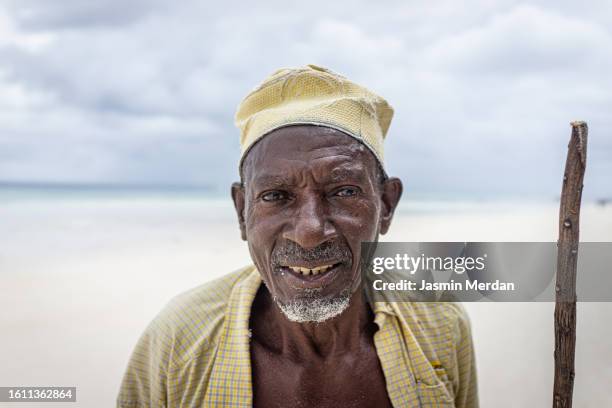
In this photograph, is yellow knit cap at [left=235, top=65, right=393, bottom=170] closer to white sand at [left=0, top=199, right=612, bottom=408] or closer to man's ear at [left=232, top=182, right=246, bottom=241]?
man's ear at [left=232, top=182, right=246, bottom=241]

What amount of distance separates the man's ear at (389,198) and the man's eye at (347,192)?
331 millimetres

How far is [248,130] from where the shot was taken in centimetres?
271

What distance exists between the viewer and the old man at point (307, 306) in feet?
7.88

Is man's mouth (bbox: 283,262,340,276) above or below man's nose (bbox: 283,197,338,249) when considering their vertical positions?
below

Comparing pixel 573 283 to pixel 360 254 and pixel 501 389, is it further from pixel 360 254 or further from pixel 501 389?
pixel 501 389

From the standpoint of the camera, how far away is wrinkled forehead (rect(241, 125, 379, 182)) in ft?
7.84

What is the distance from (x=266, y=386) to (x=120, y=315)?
499cm

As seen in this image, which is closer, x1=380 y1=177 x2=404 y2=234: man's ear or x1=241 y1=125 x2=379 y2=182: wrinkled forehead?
x1=241 y1=125 x2=379 y2=182: wrinkled forehead

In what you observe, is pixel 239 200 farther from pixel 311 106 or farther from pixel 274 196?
pixel 311 106

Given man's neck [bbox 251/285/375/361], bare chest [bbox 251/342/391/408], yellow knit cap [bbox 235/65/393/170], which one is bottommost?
bare chest [bbox 251/342/391/408]

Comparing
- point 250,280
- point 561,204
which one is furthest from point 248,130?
point 561,204

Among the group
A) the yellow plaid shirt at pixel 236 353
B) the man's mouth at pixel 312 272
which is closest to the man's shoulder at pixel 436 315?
the yellow plaid shirt at pixel 236 353

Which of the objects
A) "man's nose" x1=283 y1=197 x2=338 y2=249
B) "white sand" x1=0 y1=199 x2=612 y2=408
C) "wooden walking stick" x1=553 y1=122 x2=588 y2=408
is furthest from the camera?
"white sand" x1=0 y1=199 x2=612 y2=408

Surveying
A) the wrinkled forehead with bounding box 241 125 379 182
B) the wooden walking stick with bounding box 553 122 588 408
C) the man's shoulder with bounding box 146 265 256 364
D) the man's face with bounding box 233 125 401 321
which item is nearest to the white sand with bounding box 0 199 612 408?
the man's shoulder with bounding box 146 265 256 364
